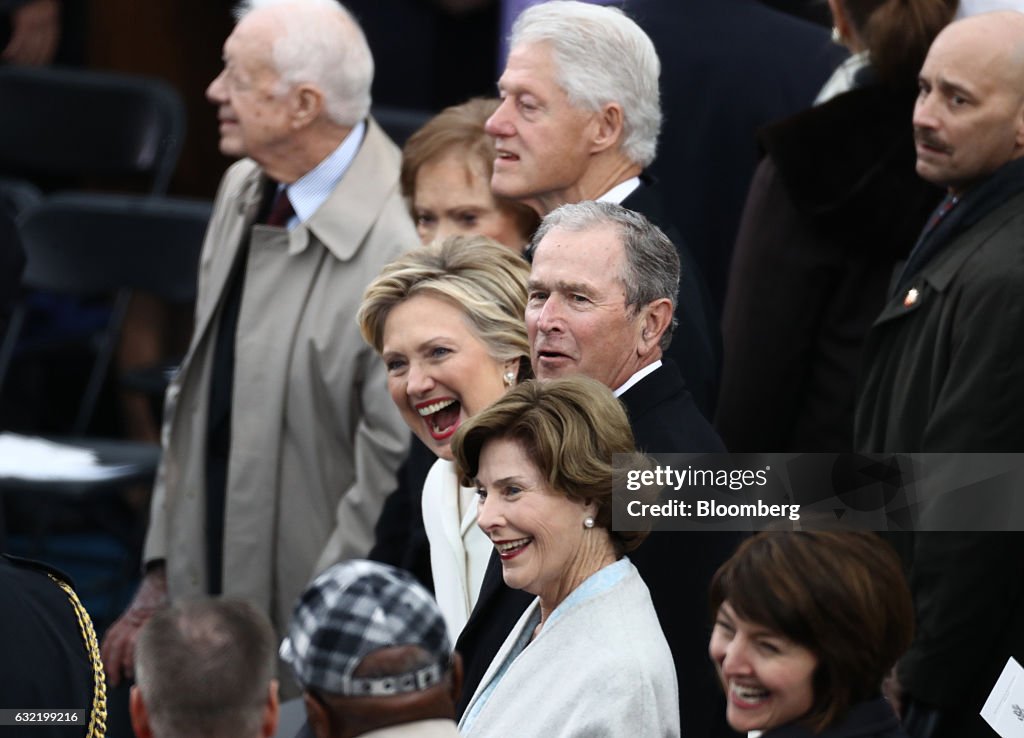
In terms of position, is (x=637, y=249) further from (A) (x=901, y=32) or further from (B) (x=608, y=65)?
(A) (x=901, y=32)

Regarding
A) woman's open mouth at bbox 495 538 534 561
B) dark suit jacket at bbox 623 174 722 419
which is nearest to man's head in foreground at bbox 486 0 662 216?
dark suit jacket at bbox 623 174 722 419

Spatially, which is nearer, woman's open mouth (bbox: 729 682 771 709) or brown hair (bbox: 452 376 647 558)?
woman's open mouth (bbox: 729 682 771 709)

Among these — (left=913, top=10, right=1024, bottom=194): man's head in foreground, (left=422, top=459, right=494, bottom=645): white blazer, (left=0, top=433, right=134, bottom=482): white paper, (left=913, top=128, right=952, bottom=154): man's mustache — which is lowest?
(left=0, top=433, right=134, bottom=482): white paper

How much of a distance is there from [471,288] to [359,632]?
4.63 ft

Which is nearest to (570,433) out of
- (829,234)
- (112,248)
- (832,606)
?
(832,606)

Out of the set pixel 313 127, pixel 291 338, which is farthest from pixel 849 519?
pixel 313 127

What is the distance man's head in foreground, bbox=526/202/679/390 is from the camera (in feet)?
10.0

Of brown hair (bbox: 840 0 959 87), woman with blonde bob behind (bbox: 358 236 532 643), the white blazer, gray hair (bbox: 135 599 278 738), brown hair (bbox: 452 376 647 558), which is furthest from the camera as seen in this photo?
brown hair (bbox: 840 0 959 87)

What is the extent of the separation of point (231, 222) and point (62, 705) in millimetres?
2110

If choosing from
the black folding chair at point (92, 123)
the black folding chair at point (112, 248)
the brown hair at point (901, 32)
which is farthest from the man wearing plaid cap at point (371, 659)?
the black folding chair at point (92, 123)

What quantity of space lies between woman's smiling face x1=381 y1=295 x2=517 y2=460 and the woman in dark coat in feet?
2.81

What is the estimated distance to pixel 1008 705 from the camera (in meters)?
2.92

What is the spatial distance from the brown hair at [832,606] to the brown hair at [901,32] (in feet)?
5.85

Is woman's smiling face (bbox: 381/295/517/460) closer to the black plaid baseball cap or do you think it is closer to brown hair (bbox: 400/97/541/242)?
brown hair (bbox: 400/97/541/242)
